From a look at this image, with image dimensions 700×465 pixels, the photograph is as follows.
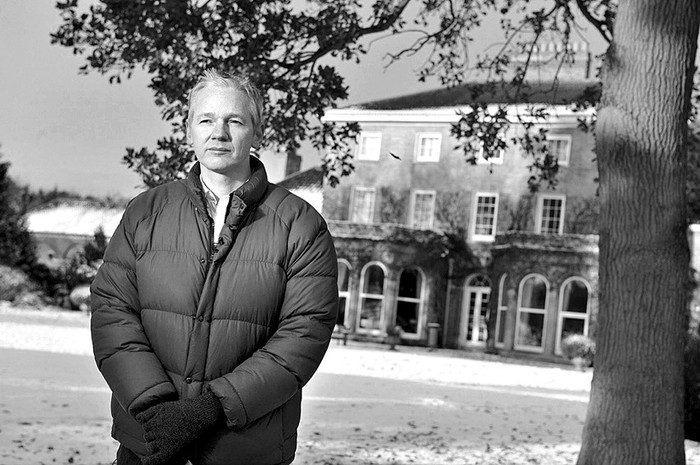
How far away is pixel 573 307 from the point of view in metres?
27.5

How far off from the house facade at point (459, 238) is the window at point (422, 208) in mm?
35

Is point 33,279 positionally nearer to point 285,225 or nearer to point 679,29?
point 679,29

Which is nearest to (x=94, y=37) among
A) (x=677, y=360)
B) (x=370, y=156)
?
(x=677, y=360)

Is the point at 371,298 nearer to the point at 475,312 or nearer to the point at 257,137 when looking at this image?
the point at 475,312

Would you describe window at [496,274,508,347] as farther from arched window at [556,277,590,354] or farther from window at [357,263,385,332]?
window at [357,263,385,332]

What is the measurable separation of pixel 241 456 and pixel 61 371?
10.9 m

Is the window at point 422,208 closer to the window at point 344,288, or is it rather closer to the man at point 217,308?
the window at point 344,288

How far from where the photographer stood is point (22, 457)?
6.69 m

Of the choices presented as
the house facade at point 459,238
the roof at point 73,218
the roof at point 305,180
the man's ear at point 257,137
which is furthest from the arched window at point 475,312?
the man's ear at point 257,137

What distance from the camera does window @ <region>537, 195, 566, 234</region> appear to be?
29781mm

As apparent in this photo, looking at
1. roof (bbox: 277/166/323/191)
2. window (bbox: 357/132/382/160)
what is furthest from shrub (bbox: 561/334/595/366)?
roof (bbox: 277/166/323/191)

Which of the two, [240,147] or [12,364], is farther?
[12,364]

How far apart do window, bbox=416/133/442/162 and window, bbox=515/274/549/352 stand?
6.11 metres

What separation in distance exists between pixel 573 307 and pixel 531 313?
1.27 metres
